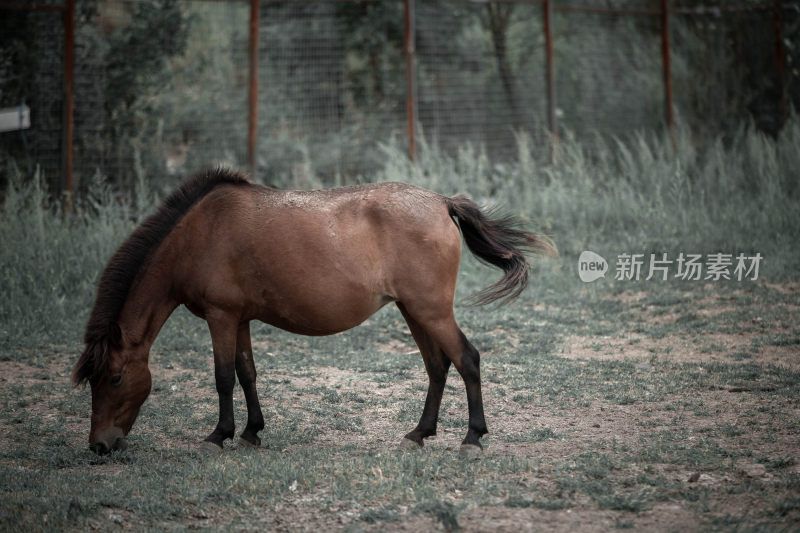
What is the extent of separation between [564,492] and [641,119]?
32.5ft

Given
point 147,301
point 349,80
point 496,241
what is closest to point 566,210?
point 349,80

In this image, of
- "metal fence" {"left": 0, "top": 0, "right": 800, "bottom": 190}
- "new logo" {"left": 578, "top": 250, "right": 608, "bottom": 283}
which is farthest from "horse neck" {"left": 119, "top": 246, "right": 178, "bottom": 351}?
"metal fence" {"left": 0, "top": 0, "right": 800, "bottom": 190}

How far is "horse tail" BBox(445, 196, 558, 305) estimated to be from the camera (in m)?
4.96

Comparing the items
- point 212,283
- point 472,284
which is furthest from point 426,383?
point 472,284

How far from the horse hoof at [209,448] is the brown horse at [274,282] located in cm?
3

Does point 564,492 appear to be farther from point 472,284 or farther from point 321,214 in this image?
point 472,284

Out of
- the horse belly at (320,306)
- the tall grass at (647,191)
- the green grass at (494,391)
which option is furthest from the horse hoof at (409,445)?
the tall grass at (647,191)

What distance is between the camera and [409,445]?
15.6 feet

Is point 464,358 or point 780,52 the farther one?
point 780,52

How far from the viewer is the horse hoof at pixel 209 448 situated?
15.5 ft

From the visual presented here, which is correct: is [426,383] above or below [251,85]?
below

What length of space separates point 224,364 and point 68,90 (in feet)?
20.9

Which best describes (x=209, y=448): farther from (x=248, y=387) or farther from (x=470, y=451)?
(x=470, y=451)

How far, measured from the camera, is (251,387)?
4.98 metres
